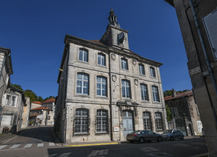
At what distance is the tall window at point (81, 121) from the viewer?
41.7 feet

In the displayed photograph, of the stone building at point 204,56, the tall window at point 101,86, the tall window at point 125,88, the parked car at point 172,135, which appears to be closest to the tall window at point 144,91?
the tall window at point 125,88

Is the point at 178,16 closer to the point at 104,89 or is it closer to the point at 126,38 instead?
the point at 104,89

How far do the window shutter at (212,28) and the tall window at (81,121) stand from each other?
37.7 ft

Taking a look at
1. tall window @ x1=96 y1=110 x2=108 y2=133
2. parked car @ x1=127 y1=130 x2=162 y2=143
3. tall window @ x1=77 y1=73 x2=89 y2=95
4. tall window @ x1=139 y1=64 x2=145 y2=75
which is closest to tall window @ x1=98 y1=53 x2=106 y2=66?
tall window @ x1=77 y1=73 x2=89 y2=95

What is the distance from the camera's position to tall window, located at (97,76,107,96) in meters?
15.2

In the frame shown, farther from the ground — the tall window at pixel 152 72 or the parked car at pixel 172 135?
the tall window at pixel 152 72

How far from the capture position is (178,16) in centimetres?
632

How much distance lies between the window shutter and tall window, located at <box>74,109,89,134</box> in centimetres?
1150

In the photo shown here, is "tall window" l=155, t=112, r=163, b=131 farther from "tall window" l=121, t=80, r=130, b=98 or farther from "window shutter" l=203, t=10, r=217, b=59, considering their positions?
"window shutter" l=203, t=10, r=217, b=59

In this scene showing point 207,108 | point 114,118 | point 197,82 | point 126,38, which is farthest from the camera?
point 126,38

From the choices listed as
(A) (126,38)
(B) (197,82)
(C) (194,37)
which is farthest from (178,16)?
(A) (126,38)

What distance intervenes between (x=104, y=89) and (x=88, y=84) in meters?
2.00

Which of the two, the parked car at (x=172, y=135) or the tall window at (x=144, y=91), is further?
the tall window at (x=144, y=91)

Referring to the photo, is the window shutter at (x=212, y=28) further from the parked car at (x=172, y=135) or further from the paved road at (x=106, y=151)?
the parked car at (x=172, y=135)
